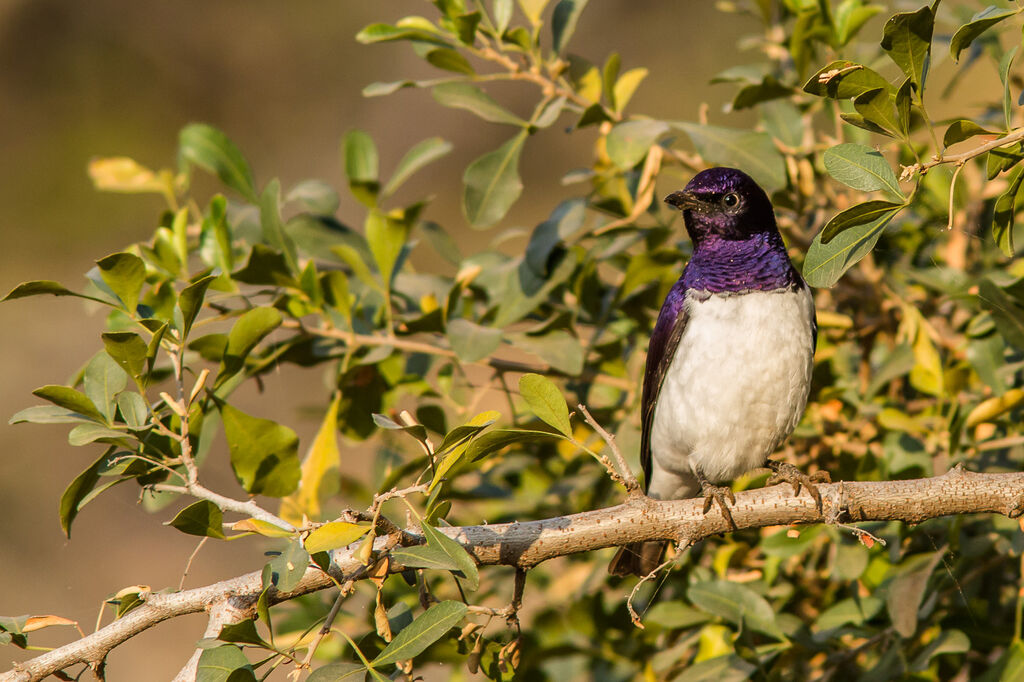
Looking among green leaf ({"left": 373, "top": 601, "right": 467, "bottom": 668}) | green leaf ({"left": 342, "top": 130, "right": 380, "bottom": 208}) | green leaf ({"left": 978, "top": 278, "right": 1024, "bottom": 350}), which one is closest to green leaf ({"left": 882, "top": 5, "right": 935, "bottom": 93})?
green leaf ({"left": 978, "top": 278, "right": 1024, "bottom": 350})

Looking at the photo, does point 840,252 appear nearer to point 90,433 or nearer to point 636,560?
point 636,560

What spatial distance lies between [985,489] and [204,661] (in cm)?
162

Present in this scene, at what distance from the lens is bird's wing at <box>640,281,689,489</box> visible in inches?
118

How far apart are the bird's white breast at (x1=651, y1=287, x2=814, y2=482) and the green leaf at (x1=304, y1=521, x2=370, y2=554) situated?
1460mm

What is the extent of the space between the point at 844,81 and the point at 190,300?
4.49 ft

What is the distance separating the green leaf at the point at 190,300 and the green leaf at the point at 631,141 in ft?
3.91

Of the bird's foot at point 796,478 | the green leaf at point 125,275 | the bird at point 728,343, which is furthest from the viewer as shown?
the bird at point 728,343

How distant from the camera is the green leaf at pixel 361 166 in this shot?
3.06 metres

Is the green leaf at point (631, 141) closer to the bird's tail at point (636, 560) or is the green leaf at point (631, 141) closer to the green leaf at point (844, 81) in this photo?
the green leaf at point (844, 81)

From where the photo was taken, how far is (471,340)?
8.88 feet

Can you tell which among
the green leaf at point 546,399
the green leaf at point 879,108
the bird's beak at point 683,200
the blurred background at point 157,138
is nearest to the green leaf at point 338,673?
the green leaf at point 546,399

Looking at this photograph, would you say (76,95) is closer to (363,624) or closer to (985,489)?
(363,624)

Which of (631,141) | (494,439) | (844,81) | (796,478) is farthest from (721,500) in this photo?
(631,141)

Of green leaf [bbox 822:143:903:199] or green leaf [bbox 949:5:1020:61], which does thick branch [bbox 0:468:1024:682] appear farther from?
green leaf [bbox 949:5:1020:61]
